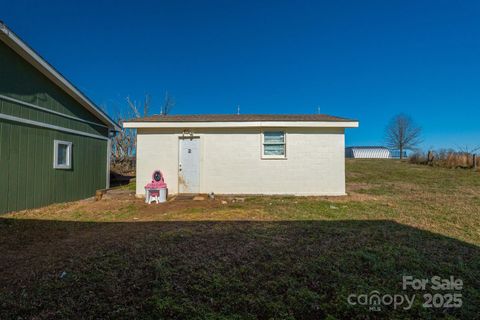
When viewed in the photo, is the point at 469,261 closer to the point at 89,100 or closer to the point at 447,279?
the point at 447,279

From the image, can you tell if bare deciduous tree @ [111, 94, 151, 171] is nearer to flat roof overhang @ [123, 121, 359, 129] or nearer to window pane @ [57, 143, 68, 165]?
window pane @ [57, 143, 68, 165]

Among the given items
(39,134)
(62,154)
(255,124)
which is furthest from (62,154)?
(255,124)

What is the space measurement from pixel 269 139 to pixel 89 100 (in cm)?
694

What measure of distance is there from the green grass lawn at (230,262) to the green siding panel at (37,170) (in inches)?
31.4

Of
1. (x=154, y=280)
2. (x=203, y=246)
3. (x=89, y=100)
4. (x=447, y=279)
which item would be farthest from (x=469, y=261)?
(x=89, y=100)

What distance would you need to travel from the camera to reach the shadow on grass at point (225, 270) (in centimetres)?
220

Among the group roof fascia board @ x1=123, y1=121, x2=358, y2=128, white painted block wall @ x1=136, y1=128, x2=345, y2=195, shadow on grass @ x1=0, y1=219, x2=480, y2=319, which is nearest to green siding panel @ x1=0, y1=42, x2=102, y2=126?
roof fascia board @ x1=123, y1=121, x2=358, y2=128

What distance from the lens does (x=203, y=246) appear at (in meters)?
3.74

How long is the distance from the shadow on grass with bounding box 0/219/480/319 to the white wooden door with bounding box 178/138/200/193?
389 centimetres

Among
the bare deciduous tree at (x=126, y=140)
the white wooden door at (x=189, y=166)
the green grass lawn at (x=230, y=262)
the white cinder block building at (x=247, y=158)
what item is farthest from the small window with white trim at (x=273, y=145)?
the bare deciduous tree at (x=126, y=140)

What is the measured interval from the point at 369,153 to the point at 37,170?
45.0m

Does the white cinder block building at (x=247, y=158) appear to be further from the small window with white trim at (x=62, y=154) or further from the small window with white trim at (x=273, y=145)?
the small window with white trim at (x=62, y=154)

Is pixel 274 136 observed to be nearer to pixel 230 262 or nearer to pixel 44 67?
pixel 230 262

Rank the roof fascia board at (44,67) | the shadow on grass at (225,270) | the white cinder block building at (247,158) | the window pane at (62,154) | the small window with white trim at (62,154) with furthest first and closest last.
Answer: the white cinder block building at (247,158)
the window pane at (62,154)
the small window with white trim at (62,154)
the roof fascia board at (44,67)
the shadow on grass at (225,270)
